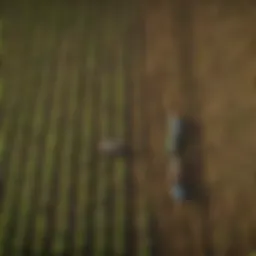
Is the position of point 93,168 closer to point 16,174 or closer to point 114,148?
point 114,148

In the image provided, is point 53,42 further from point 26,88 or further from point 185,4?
point 185,4

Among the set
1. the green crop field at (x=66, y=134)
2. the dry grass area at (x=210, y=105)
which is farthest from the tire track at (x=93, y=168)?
the dry grass area at (x=210, y=105)

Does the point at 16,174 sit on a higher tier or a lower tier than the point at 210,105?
lower

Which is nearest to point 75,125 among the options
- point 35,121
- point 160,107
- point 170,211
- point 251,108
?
point 35,121

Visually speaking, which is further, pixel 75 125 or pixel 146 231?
pixel 75 125

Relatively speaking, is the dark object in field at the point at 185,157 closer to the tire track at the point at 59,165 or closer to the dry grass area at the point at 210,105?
the dry grass area at the point at 210,105

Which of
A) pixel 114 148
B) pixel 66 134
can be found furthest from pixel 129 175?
pixel 66 134
